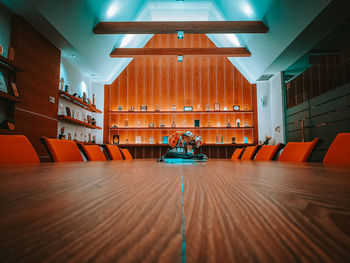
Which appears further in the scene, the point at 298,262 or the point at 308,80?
the point at 308,80

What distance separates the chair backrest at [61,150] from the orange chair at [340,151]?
2.17 metres

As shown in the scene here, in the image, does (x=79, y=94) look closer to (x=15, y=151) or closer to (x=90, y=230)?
(x=15, y=151)

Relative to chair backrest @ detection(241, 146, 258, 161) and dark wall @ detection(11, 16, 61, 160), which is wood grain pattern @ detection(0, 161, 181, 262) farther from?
dark wall @ detection(11, 16, 61, 160)

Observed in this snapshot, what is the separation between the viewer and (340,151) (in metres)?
1.66

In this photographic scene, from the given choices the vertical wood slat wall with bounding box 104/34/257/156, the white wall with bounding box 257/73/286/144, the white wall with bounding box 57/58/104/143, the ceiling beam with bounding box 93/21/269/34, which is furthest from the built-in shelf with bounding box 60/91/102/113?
the white wall with bounding box 257/73/286/144

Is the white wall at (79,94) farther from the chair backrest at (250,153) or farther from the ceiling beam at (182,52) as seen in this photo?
the chair backrest at (250,153)

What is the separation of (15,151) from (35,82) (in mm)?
2744

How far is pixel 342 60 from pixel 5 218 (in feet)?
16.2

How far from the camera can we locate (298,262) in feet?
0.33

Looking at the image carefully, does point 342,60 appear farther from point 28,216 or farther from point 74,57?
point 74,57

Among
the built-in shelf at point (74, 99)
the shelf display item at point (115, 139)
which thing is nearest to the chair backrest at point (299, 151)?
the built-in shelf at point (74, 99)

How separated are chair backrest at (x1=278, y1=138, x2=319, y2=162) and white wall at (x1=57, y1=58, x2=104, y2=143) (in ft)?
14.3

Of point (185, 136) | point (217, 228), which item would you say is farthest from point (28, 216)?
point (185, 136)

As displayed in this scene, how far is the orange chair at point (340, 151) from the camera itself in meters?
1.62
